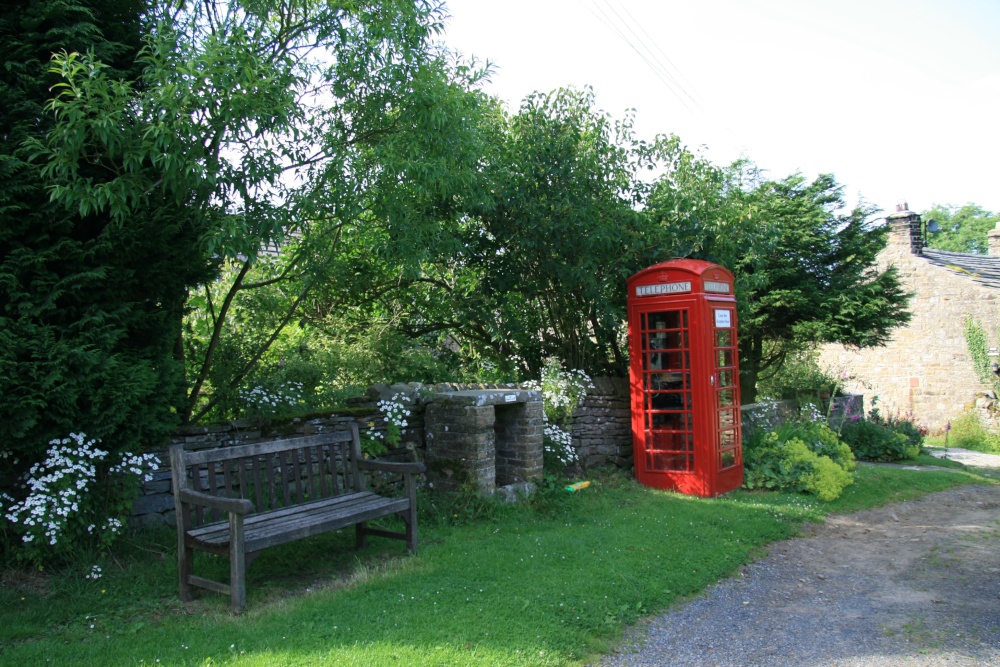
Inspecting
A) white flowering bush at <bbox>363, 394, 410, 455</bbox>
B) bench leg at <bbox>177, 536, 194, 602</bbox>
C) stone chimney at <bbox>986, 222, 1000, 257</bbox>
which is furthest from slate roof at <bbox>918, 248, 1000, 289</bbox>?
bench leg at <bbox>177, 536, 194, 602</bbox>

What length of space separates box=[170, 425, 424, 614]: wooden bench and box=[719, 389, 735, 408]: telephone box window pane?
4.31 m

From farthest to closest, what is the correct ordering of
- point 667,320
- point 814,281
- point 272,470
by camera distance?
1. point 814,281
2. point 667,320
3. point 272,470

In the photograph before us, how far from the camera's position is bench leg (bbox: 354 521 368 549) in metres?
5.50

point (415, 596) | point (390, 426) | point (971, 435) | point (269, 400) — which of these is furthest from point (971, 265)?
point (415, 596)

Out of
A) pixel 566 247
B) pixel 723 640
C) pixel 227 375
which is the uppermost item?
pixel 566 247

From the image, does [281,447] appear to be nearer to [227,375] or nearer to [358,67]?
[227,375]

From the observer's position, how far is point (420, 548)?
5438 millimetres

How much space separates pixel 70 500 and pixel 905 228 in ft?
67.8

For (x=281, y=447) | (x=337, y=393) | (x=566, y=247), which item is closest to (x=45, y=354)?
(x=281, y=447)

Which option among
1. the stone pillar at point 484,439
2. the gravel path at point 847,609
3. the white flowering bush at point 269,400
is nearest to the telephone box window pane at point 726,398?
the gravel path at point 847,609

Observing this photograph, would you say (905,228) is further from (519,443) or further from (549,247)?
(519,443)

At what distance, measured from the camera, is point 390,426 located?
6.38m

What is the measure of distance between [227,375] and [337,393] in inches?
42.2

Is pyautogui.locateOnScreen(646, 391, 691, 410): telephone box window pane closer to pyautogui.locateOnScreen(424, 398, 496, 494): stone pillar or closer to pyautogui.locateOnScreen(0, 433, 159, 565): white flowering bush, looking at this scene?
pyautogui.locateOnScreen(424, 398, 496, 494): stone pillar
